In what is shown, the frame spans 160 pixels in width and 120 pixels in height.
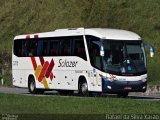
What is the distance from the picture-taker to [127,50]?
31609 millimetres

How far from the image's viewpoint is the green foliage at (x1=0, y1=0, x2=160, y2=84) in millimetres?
55969

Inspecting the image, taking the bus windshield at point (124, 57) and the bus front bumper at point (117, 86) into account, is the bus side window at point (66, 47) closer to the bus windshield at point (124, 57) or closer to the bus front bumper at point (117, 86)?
the bus windshield at point (124, 57)

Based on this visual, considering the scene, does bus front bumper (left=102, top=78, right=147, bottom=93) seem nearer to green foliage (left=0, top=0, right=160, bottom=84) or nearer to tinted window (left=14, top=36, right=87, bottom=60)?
tinted window (left=14, top=36, right=87, bottom=60)

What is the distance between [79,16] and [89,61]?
2720 centimetres

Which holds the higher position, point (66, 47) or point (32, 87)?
point (66, 47)

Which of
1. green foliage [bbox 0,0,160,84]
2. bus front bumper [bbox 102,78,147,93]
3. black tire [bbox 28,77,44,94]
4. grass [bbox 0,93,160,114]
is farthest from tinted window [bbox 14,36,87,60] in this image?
green foliage [bbox 0,0,160,84]

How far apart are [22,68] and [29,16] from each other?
81.9ft

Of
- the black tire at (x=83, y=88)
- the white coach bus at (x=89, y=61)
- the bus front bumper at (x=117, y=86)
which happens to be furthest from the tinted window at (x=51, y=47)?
the bus front bumper at (x=117, y=86)

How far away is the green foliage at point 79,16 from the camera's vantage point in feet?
184

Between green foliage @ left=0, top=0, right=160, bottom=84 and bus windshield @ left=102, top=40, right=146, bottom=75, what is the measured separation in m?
18.6

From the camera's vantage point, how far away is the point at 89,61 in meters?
31.8

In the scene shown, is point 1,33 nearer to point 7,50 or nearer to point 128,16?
point 7,50

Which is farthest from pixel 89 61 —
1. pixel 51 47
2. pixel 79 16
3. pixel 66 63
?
pixel 79 16

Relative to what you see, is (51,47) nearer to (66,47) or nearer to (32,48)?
(66,47)
